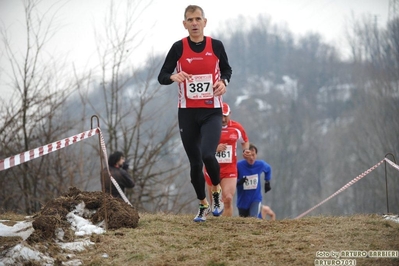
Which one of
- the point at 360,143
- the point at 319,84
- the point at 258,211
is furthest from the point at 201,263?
the point at 319,84

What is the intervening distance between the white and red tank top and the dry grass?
1.58 metres

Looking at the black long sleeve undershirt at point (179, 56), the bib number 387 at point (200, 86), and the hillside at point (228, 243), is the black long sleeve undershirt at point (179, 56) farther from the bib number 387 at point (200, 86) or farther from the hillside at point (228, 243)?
the hillside at point (228, 243)

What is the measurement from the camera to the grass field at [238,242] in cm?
641

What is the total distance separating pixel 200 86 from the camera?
8.01 meters

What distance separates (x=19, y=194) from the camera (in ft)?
56.4

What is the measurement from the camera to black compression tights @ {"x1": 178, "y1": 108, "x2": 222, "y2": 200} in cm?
794

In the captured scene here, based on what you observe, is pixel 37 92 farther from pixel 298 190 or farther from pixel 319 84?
pixel 319 84

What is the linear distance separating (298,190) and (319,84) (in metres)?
40.6

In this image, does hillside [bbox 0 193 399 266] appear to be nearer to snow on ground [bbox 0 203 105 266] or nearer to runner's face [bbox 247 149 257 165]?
snow on ground [bbox 0 203 105 266]

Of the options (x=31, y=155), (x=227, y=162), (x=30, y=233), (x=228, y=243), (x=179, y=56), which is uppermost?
(x=179, y=56)

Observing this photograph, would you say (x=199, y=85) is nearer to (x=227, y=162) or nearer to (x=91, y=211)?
(x=91, y=211)

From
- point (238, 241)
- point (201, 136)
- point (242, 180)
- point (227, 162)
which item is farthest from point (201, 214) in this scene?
point (242, 180)

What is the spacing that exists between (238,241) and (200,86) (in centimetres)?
201

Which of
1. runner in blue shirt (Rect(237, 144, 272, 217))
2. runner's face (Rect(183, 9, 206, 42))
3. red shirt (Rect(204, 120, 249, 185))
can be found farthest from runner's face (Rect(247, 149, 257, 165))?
runner's face (Rect(183, 9, 206, 42))
